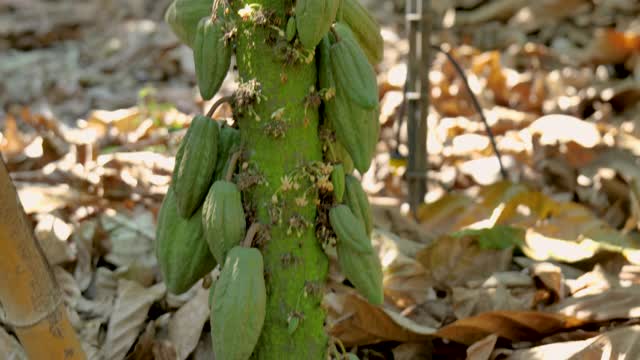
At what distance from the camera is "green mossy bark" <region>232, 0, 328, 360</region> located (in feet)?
3.29

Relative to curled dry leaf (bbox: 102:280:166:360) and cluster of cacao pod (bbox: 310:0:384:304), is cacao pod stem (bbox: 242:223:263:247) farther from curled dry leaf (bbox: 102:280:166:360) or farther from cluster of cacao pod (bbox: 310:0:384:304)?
curled dry leaf (bbox: 102:280:166:360)

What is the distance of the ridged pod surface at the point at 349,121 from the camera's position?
1.01 metres

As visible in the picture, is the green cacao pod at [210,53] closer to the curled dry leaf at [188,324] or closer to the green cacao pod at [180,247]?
the green cacao pod at [180,247]

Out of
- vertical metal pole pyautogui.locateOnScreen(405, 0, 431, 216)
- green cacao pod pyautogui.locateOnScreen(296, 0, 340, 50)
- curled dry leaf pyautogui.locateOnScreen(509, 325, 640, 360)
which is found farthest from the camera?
vertical metal pole pyautogui.locateOnScreen(405, 0, 431, 216)

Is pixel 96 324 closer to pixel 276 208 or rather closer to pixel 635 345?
pixel 276 208

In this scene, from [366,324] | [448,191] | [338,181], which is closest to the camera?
[338,181]

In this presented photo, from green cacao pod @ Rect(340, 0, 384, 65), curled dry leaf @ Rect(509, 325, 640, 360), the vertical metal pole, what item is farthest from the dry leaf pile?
green cacao pod @ Rect(340, 0, 384, 65)

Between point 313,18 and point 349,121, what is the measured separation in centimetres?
14

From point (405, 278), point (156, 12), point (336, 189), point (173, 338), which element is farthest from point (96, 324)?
point (156, 12)

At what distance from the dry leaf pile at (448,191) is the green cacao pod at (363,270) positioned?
410 millimetres

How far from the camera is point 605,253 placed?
69.9 inches

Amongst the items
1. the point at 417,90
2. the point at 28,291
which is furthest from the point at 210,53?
the point at 417,90

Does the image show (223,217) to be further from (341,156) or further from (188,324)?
(188,324)

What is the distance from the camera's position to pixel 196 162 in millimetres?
1001
